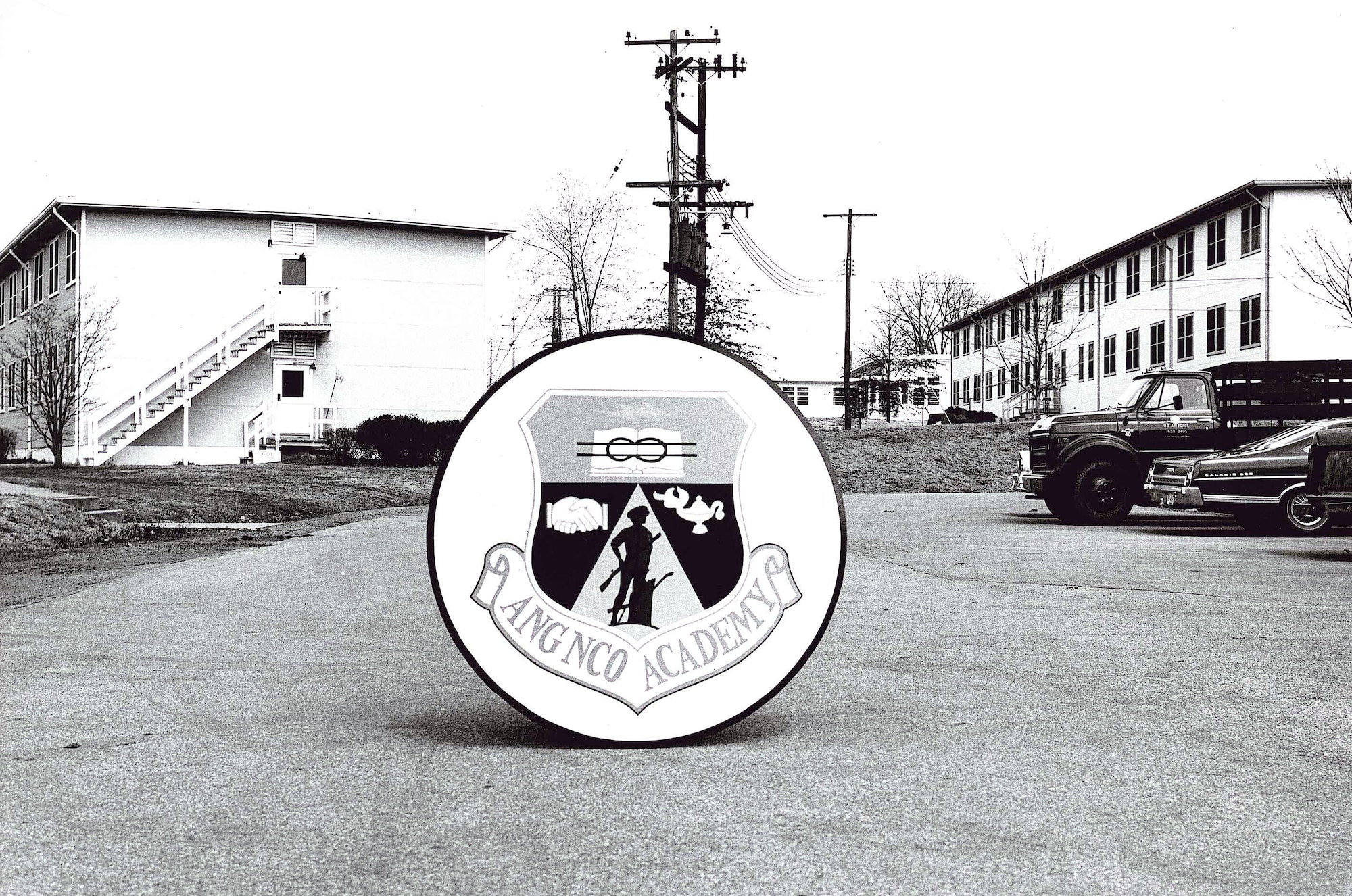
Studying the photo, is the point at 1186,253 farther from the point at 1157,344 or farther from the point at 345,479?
the point at 345,479

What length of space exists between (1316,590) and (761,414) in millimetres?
7205

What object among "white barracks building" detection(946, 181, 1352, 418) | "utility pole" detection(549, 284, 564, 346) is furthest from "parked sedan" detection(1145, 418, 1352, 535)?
"utility pole" detection(549, 284, 564, 346)

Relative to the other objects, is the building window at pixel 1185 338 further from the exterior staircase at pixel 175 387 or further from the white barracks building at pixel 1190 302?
the exterior staircase at pixel 175 387

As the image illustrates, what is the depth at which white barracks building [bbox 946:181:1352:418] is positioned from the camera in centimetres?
4247

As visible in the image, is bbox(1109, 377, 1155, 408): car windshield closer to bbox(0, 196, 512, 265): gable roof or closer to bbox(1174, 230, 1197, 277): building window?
bbox(0, 196, 512, 265): gable roof

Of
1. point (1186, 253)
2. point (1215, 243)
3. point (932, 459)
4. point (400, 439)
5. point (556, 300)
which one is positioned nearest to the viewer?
point (400, 439)

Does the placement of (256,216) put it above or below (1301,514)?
above

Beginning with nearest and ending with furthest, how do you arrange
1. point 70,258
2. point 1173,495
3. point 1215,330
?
point 1173,495 → point 70,258 → point 1215,330

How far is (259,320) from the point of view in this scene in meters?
41.3

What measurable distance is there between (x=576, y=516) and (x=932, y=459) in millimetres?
33097

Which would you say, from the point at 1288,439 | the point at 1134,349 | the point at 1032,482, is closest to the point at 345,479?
the point at 1032,482

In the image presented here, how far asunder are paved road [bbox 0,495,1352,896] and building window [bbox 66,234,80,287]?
121 ft

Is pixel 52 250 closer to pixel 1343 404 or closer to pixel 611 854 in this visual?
pixel 1343 404

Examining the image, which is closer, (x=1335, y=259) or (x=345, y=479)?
(x=345, y=479)
